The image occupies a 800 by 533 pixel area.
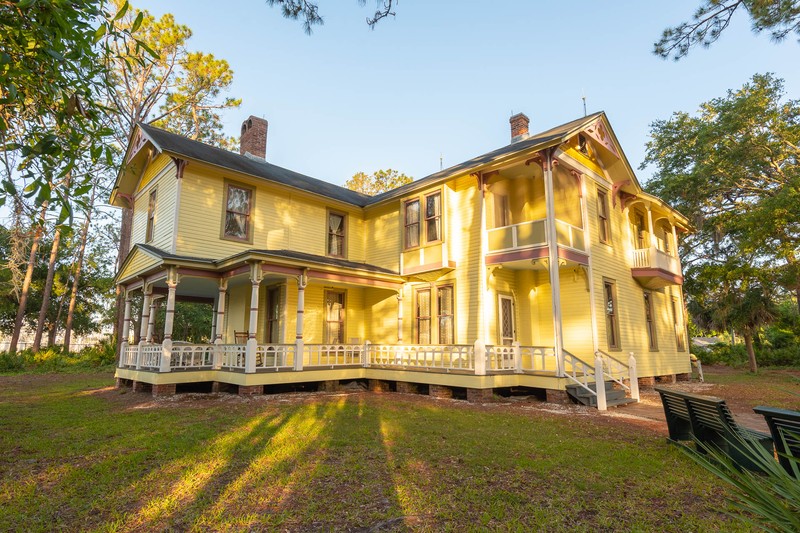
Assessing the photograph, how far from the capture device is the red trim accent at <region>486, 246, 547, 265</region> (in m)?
12.5

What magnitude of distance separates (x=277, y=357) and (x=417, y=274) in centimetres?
520

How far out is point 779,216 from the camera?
54.9 feet

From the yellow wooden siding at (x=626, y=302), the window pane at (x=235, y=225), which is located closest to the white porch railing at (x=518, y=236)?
the yellow wooden siding at (x=626, y=302)

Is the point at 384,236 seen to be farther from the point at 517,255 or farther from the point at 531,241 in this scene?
the point at 531,241

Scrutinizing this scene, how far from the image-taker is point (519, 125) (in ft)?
59.1

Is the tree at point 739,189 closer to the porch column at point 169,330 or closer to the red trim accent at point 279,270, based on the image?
the red trim accent at point 279,270

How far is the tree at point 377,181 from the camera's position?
3850cm

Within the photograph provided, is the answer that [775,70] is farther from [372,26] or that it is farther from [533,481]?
[533,481]

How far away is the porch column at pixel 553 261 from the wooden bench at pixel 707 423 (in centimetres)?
504

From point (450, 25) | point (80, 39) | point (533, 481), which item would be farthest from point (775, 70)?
point (80, 39)

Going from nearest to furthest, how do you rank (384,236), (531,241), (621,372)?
(531,241)
(621,372)
(384,236)

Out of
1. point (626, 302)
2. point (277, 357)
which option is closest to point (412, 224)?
point (277, 357)

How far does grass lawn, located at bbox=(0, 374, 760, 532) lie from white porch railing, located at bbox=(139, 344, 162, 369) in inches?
132

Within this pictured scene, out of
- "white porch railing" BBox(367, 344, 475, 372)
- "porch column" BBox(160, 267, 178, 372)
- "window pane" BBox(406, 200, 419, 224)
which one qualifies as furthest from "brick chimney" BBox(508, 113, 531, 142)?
"porch column" BBox(160, 267, 178, 372)
